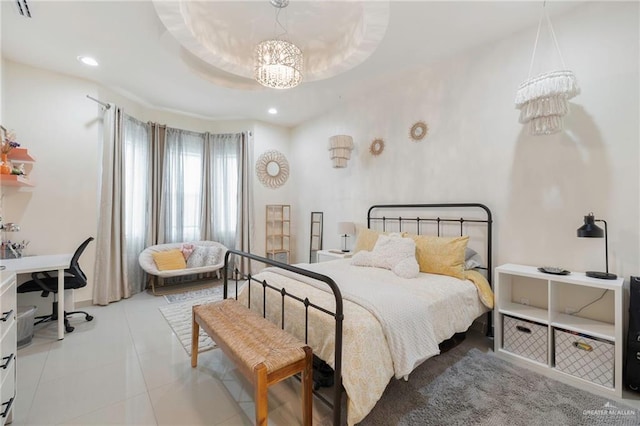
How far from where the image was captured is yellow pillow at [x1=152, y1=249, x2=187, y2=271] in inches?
161

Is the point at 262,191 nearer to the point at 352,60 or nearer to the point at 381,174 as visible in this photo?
the point at 381,174

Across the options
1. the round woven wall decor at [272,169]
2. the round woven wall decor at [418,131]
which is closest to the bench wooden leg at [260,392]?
the round woven wall decor at [418,131]

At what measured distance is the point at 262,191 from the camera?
5.23m

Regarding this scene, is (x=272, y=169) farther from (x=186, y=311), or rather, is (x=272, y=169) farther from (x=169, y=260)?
(x=186, y=311)

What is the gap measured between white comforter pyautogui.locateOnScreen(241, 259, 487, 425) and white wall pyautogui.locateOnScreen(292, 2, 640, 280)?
0.88m

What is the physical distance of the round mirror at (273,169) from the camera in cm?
530

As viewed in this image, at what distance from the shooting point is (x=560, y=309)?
231 cm

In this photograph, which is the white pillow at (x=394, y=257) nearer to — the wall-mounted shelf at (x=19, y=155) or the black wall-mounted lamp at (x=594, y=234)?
the black wall-mounted lamp at (x=594, y=234)

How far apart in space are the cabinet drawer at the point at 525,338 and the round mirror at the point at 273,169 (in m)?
4.25

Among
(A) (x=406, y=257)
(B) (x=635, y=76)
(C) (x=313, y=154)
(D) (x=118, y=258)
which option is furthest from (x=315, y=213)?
(B) (x=635, y=76)

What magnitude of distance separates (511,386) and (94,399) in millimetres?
2910

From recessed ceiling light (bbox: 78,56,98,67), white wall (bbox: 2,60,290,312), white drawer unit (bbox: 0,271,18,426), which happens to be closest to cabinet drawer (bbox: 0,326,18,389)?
white drawer unit (bbox: 0,271,18,426)

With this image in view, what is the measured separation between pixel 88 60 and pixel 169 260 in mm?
2714

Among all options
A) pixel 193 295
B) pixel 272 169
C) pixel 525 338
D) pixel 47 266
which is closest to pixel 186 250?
pixel 193 295
